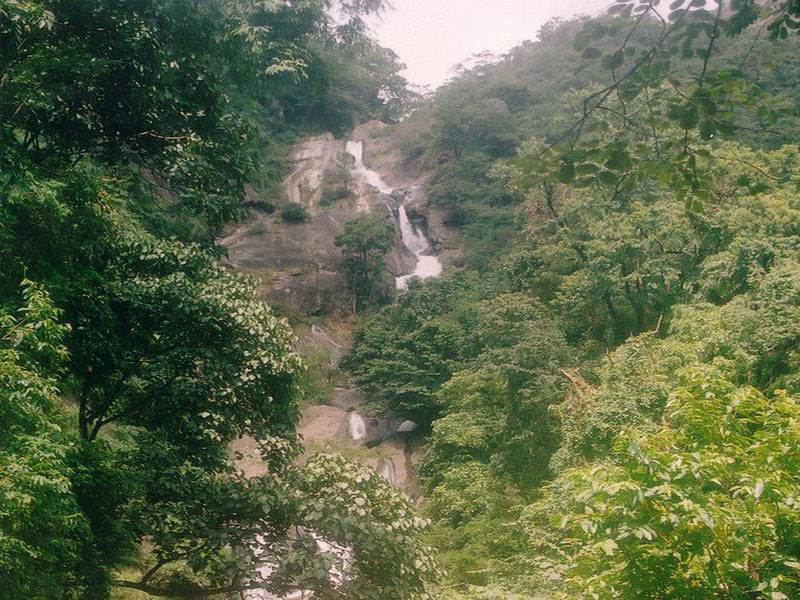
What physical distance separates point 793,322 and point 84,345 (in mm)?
9439

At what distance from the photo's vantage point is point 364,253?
33.6 meters

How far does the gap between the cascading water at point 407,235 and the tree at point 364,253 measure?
201 centimetres

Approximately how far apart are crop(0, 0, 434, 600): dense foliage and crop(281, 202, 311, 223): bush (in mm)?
29238

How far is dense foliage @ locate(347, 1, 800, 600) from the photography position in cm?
239

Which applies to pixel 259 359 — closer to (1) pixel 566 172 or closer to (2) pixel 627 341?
(1) pixel 566 172

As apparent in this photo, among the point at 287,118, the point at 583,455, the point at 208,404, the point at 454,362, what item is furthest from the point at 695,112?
the point at 287,118

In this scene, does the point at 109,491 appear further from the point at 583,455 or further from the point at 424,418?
the point at 424,418

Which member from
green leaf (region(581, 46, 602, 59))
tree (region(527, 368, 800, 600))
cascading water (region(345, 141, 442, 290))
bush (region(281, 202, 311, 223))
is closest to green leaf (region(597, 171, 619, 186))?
green leaf (region(581, 46, 602, 59))

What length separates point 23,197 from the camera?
436 centimetres

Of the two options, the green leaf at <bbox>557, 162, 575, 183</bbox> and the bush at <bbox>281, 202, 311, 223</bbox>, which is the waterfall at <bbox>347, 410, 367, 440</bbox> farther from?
the green leaf at <bbox>557, 162, 575, 183</bbox>

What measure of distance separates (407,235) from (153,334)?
34.8 metres

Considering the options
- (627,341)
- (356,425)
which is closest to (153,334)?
(627,341)

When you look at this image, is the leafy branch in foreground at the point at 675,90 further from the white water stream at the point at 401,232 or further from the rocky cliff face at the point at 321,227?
the rocky cliff face at the point at 321,227

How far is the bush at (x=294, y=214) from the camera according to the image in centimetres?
3606
